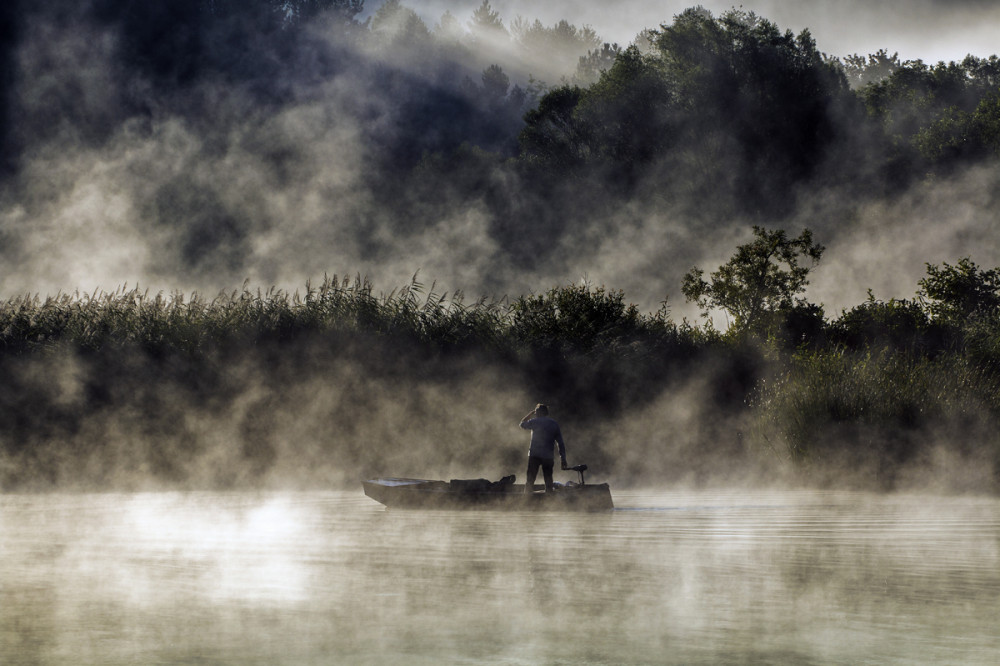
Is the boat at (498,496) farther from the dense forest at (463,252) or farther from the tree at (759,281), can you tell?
the tree at (759,281)

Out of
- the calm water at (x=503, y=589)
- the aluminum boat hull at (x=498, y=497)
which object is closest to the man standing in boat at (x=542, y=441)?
the aluminum boat hull at (x=498, y=497)

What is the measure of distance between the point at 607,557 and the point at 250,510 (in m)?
9.26

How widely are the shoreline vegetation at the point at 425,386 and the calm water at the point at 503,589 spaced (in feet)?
20.0

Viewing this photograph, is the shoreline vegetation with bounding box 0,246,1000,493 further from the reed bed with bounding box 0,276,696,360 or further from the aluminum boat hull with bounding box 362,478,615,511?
the aluminum boat hull with bounding box 362,478,615,511

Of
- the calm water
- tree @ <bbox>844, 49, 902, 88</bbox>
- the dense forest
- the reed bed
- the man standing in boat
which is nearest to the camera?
the calm water

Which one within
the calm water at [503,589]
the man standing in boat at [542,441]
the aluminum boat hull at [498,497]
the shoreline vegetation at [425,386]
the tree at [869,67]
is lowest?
the calm water at [503,589]

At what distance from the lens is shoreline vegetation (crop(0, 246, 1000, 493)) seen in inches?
1048

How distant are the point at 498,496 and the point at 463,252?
48.5 m

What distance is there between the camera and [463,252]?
228 feet

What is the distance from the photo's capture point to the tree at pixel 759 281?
159ft

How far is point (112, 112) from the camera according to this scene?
3142 inches

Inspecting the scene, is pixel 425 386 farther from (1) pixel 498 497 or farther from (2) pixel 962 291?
(2) pixel 962 291

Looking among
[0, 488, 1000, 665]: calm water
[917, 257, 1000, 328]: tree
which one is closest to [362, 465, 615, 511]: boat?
[0, 488, 1000, 665]: calm water

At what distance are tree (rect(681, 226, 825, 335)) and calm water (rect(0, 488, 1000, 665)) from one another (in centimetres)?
2795
